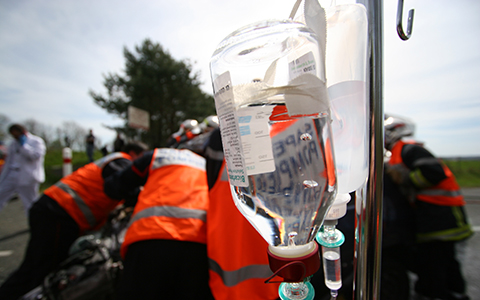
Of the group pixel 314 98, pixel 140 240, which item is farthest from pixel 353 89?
pixel 140 240

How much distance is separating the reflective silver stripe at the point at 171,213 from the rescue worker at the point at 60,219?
1.36 meters

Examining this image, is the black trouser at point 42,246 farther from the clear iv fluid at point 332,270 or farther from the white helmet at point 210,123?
the clear iv fluid at point 332,270

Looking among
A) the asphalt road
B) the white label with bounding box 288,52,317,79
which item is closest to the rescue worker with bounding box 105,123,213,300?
the white label with bounding box 288,52,317,79

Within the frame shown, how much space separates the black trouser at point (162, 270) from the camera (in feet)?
4.78

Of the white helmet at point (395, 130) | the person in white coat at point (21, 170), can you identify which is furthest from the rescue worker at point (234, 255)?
the person in white coat at point (21, 170)

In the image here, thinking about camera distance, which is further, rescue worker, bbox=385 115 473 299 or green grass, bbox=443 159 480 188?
green grass, bbox=443 159 480 188

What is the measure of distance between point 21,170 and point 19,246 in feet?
5.67

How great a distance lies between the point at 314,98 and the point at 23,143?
6390 millimetres

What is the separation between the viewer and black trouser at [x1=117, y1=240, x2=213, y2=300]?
146 centimetres

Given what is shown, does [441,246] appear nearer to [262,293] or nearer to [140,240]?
[262,293]

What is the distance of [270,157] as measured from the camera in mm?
521

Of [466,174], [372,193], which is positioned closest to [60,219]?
[372,193]

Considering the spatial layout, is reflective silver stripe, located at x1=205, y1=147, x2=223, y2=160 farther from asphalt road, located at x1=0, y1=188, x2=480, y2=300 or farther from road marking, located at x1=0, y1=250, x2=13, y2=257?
road marking, located at x1=0, y1=250, x2=13, y2=257

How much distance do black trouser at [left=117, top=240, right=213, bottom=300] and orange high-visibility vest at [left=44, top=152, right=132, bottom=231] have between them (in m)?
1.46
